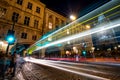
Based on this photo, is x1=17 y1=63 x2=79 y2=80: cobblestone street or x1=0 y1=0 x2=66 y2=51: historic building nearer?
x1=17 y1=63 x2=79 y2=80: cobblestone street

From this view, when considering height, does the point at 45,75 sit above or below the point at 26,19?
below

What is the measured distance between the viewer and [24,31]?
82.7 feet

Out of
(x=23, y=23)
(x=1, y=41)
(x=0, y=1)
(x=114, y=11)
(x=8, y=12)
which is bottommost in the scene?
(x=1, y=41)

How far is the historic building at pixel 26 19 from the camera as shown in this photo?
2177cm

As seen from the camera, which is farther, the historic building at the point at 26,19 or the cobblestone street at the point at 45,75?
the historic building at the point at 26,19

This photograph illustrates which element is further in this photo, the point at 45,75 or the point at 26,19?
the point at 26,19

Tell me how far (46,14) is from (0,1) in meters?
12.9

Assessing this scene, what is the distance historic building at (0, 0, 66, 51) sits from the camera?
21770mm

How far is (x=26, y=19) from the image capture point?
26.3 m

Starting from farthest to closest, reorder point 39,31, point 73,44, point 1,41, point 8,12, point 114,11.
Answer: point 73,44, point 39,31, point 8,12, point 1,41, point 114,11

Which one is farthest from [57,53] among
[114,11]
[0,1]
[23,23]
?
[114,11]

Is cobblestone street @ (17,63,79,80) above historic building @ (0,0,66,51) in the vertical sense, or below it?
below

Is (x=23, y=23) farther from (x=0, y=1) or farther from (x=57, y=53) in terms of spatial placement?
(x=57, y=53)

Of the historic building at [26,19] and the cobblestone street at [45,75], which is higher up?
the historic building at [26,19]
